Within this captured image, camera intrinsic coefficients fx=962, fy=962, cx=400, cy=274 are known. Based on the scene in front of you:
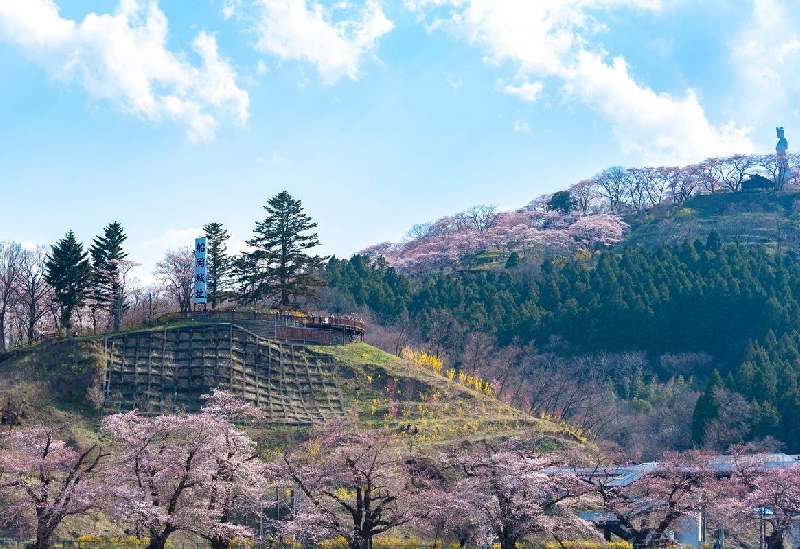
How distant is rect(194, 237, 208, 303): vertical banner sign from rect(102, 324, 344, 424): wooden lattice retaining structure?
164 cm

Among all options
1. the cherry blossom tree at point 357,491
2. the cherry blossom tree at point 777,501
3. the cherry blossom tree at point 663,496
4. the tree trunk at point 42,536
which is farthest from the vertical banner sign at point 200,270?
the cherry blossom tree at point 777,501

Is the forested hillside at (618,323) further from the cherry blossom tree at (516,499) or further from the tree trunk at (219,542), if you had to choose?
the tree trunk at (219,542)

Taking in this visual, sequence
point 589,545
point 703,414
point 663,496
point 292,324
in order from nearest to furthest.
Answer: point 663,496, point 589,545, point 292,324, point 703,414

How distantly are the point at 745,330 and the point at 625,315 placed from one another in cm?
829

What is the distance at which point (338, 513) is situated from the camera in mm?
35469

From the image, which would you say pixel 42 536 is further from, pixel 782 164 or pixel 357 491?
pixel 782 164

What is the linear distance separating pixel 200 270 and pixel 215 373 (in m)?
5.33

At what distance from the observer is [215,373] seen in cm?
4534

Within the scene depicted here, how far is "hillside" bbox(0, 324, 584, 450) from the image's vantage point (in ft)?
139

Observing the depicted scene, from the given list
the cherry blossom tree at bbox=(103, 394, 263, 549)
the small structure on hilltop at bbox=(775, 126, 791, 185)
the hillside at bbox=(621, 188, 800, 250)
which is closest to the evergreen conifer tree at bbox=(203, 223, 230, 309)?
the cherry blossom tree at bbox=(103, 394, 263, 549)

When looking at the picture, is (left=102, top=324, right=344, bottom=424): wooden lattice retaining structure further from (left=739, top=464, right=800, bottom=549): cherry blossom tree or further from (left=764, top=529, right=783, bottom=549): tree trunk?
(left=764, top=529, right=783, bottom=549): tree trunk

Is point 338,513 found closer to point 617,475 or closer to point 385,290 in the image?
point 617,475

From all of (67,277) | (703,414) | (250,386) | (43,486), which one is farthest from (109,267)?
(703,414)

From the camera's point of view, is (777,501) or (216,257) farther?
(216,257)
